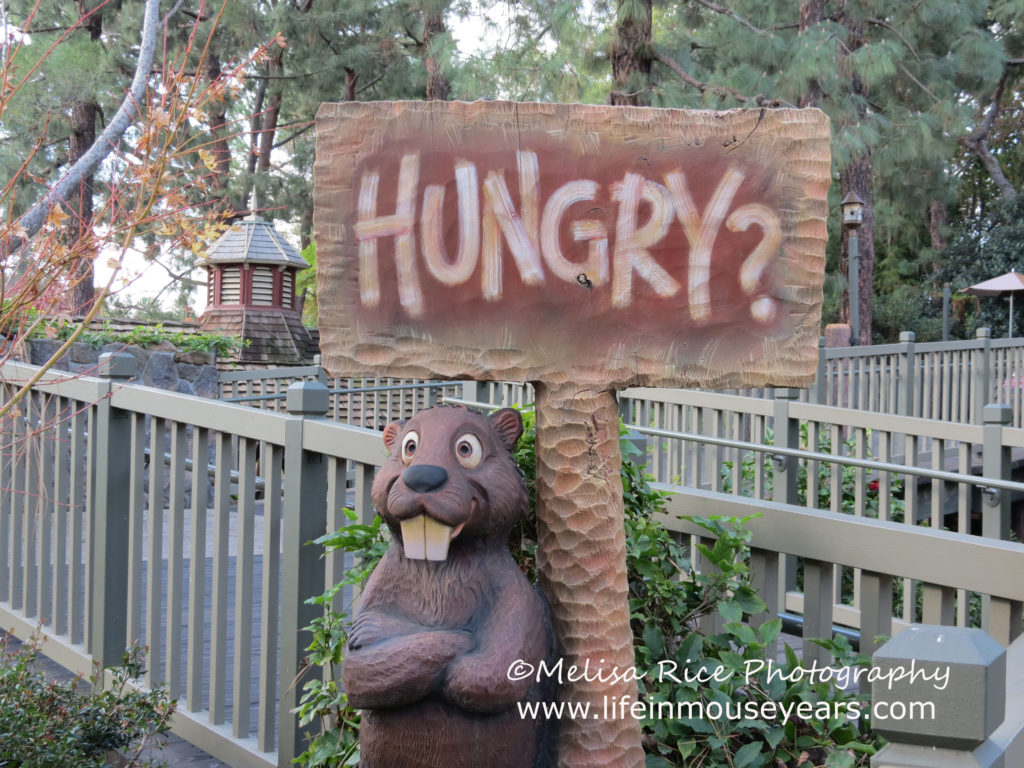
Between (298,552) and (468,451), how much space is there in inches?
39.5

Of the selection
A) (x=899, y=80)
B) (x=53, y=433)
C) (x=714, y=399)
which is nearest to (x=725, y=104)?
(x=714, y=399)

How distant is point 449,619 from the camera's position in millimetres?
1613

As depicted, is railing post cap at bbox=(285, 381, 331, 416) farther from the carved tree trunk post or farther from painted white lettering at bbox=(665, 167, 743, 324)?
painted white lettering at bbox=(665, 167, 743, 324)

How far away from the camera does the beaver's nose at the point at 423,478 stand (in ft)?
5.23

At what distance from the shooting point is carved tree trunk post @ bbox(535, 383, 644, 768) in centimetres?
172

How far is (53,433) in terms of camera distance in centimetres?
399

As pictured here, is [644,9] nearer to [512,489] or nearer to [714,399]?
[714,399]

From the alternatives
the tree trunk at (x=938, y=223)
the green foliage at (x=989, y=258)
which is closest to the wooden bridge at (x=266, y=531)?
the green foliage at (x=989, y=258)

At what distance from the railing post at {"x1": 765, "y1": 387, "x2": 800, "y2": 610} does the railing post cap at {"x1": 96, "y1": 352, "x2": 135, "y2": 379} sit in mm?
2979

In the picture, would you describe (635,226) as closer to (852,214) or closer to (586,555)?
(586,555)

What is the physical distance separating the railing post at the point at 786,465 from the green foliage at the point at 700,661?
2.54 metres

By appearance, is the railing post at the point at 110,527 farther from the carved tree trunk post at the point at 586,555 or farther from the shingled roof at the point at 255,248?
the shingled roof at the point at 255,248

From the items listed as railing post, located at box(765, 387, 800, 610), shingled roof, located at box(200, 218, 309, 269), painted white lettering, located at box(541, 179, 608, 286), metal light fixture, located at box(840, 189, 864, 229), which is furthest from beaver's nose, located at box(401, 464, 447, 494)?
shingled roof, located at box(200, 218, 309, 269)

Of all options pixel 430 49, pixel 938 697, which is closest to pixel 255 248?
pixel 430 49
